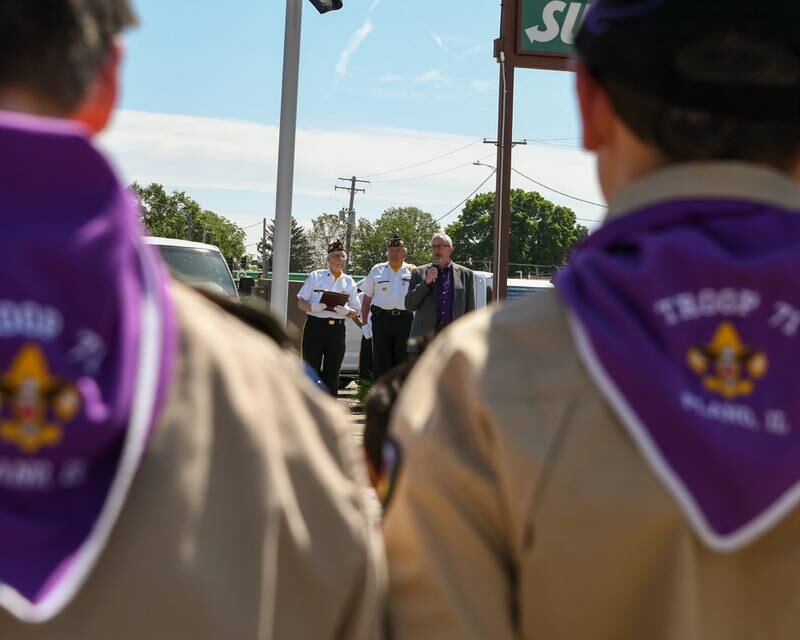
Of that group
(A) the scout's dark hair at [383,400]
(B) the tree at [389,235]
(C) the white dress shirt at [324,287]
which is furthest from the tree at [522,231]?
(A) the scout's dark hair at [383,400]

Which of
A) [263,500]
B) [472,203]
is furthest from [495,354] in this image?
[472,203]

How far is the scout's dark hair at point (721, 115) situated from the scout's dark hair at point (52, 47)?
64 cm

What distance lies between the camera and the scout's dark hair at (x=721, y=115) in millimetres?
1207

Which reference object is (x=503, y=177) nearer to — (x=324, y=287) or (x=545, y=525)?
(x=324, y=287)

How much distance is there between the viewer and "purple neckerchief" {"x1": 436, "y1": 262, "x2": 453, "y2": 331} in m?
10.2

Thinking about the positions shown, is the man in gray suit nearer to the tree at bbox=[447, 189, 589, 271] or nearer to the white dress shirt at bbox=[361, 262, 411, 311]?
the white dress shirt at bbox=[361, 262, 411, 311]

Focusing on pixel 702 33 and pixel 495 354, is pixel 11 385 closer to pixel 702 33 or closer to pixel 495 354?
pixel 495 354

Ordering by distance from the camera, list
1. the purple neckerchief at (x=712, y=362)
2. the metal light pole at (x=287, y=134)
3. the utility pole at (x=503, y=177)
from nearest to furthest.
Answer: the purple neckerchief at (x=712, y=362) < the metal light pole at (x=287, y=134) < the utility pole at (x=503, y=177)

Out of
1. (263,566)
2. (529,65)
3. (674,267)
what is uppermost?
(529,65)

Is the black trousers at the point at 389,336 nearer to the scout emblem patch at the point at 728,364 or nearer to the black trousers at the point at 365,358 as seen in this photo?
the black trousers at the point at 365,358

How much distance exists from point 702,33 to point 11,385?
872 millimetres

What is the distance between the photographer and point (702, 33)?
1.21 meters

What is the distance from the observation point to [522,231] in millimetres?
107625

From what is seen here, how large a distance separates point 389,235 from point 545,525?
9627cm
